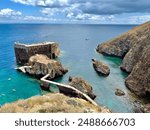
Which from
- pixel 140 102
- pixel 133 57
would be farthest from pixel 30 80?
pixel 133 57

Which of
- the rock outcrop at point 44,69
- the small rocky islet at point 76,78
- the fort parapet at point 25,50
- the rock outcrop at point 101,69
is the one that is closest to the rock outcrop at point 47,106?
the small rocky islet at point 76,78

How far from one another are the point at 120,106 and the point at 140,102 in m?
3.71

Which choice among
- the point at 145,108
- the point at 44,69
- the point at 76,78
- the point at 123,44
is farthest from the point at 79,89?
the point at 123,44

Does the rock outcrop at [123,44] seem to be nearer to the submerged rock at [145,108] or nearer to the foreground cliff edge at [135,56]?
the foreground cliff edge at [135,56]

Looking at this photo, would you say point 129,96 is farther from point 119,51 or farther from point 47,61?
point 119,51

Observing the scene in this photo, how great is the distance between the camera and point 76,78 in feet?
154

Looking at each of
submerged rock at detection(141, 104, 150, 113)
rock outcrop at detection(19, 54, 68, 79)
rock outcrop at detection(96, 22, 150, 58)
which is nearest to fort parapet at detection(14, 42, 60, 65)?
rock outcrop at detection(19, 54, 68, 79)

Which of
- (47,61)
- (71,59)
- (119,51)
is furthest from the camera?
(119,51)

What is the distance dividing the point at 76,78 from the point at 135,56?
28229mm

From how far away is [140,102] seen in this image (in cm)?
4209

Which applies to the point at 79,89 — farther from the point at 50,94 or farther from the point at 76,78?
the point at 50,94

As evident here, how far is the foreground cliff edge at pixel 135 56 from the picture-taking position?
49.1 meters

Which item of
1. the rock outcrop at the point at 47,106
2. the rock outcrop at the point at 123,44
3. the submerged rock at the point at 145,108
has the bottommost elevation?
the rock outcrop at the point at 123,44

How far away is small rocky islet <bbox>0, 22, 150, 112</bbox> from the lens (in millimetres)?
20594
